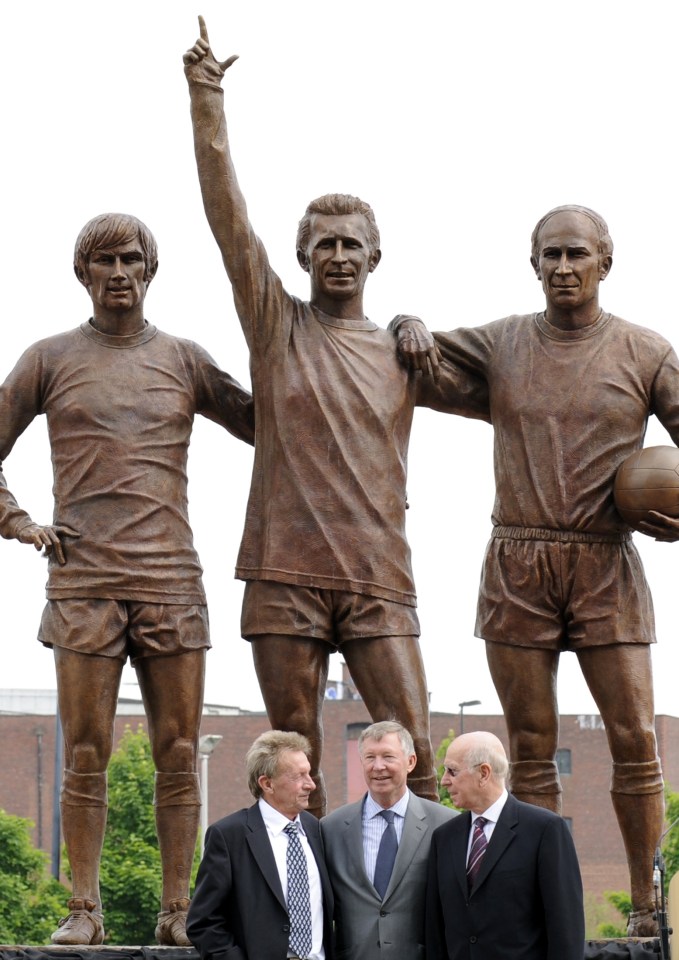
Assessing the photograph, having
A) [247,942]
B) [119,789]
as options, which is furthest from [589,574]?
[119,789]

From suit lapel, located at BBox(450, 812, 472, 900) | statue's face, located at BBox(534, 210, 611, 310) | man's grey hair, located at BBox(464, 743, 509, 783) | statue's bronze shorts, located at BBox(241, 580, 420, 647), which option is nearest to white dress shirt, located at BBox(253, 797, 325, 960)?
suit lapel, located at BBox(450, 812, 472, 900)

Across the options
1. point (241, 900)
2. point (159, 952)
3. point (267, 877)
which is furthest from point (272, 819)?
point (159, 952)

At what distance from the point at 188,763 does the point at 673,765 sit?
3797 centimetres

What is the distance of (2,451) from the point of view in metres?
10.1

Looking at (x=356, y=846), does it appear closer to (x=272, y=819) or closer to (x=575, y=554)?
(x=272, y=819)

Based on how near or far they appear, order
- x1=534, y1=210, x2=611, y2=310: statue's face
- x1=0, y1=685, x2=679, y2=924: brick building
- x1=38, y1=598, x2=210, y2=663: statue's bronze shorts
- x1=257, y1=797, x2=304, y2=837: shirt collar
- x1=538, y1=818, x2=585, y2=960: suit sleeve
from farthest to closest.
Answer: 1. x1=0, y1=685, x2=679, y2=924: brick building
2. x1=534, y1=210, x2=611, y2=310: statue's face
3. x1=38, y1=598, x2=210, y2=663: statue's bronze shorts
4. x1=257, y1=797, x2=304, y2=837: shirt collar
5. x1=538, y1=818, x2=585, y2=960: suit sleeve

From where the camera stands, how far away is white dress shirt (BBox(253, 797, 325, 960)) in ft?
25.6

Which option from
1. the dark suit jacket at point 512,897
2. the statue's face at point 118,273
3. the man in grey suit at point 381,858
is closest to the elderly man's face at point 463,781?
the dark suit jacket at point 512,897

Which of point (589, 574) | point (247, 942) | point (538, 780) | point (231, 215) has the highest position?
point (231, 215)

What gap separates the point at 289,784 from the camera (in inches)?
308

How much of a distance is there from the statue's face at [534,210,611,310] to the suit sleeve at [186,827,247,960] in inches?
143

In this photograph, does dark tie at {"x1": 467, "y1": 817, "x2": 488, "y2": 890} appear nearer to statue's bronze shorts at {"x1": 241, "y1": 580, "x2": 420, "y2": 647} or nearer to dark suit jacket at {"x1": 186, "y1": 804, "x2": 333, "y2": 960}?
dark suit jacket at {"x1": 186, "y1": 804, "x2": 333, "y2": 960}

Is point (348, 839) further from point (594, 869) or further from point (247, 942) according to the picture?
point (594, 869)

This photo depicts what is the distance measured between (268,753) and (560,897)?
1.32 meters
